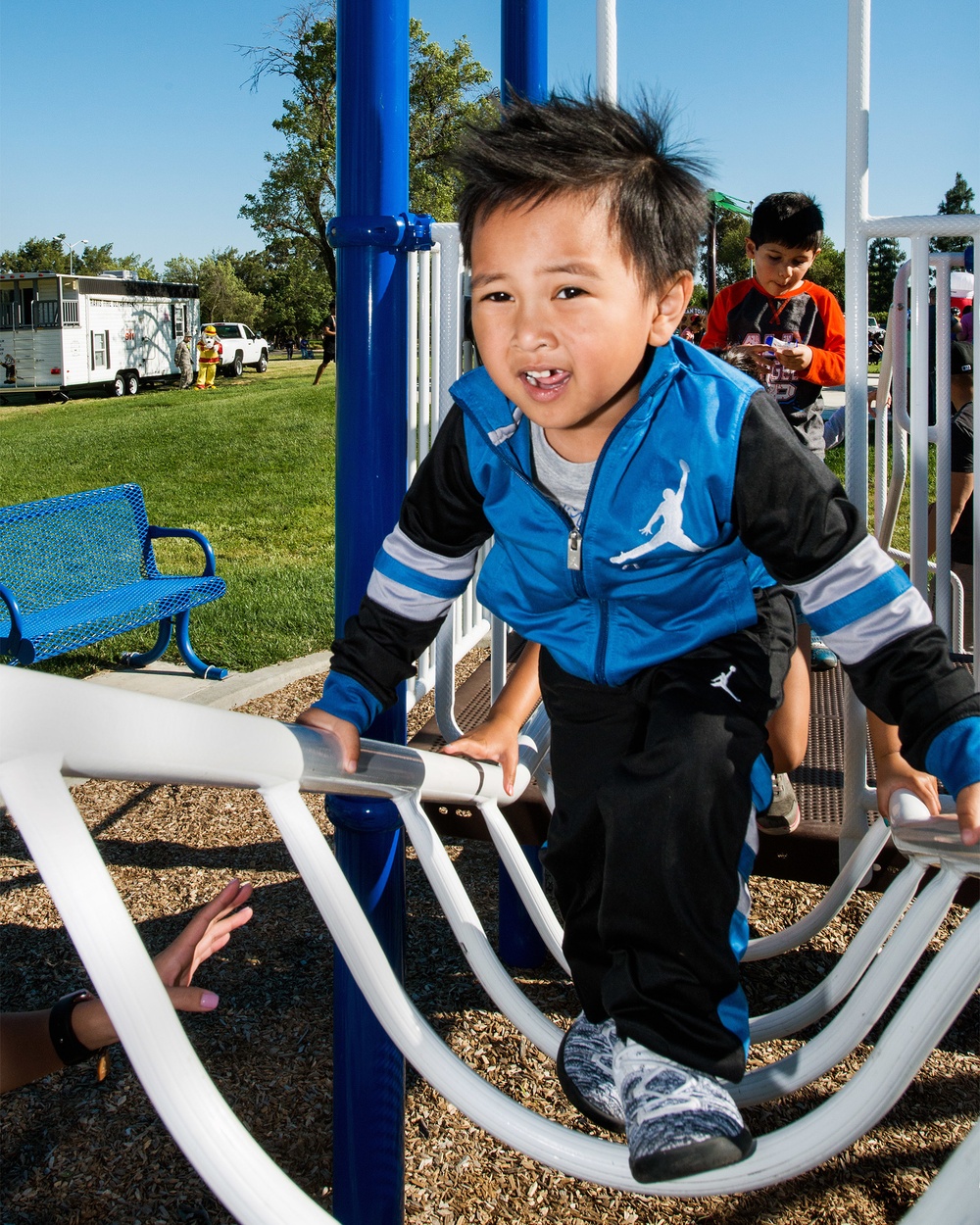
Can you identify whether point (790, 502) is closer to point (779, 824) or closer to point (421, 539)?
point (421, 539)

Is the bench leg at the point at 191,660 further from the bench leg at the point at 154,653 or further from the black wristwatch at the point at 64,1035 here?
the black wristwatch at the point at 64,1035

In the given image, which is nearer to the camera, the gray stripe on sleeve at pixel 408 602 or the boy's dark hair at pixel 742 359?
the gray stripe on sleeve at pixel 408 602

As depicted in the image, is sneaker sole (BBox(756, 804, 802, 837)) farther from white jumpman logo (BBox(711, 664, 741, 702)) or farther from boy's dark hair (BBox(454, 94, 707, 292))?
boy's dark hair (BBox(454, 94, 707, 292))

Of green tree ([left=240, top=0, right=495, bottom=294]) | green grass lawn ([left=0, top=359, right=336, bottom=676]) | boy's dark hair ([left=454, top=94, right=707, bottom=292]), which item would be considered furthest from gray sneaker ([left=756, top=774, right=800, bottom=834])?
green tree ([left=240, top=0, right=495, bottom=294])

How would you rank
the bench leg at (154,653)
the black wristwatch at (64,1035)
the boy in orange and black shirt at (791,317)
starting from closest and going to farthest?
the black wristwatch at (64,1035) → the boy in orange and black shirt at (791,317) → the bench leg at (154,653)

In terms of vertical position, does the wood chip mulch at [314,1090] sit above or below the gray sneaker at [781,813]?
below

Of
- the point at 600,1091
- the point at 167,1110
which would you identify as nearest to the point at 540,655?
the point at 600,1091

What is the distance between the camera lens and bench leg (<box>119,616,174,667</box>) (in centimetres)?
581

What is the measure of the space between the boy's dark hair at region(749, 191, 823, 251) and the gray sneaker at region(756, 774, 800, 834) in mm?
2062

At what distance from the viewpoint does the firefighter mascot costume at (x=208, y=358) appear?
101ft

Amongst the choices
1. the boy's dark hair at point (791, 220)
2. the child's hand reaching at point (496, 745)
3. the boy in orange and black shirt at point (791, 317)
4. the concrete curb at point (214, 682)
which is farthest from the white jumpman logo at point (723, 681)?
the concrete curb at point (214, 682)

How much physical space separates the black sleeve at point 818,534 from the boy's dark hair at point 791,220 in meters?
2.42

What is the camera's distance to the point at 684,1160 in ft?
4.12

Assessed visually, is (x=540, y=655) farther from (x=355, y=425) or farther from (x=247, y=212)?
(x=247, y=212)
